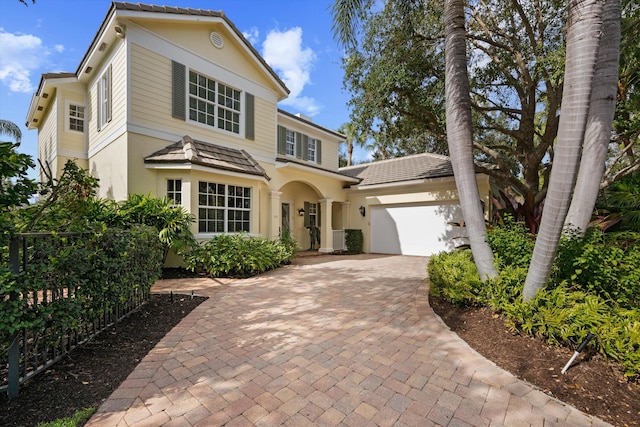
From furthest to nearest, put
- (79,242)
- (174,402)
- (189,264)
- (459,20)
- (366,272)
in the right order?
(366,272)
(189,264)
(459,20)
(79,242)
(174,402)

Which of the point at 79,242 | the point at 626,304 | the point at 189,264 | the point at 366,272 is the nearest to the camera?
the point at 79,242

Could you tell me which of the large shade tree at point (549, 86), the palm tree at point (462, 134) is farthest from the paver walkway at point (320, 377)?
→ the large shade tree at point (549, 86)

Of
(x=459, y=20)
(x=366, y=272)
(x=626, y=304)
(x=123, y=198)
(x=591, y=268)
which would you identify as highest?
(x=459, y=20)

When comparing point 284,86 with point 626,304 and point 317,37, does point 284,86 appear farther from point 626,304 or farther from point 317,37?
point 626,304

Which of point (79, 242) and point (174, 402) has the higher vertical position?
point (79, 242)

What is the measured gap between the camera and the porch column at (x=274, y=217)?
1112cm

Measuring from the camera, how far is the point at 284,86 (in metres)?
12.1

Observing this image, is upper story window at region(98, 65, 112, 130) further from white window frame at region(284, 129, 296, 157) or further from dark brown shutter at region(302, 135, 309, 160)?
dark brown shutter at region(302, 135, 309, 160)

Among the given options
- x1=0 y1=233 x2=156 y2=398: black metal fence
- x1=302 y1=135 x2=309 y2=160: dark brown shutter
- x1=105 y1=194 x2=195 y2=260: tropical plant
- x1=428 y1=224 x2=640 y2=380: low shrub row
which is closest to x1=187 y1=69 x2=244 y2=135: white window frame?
x1=105 y1=194 x2=195 y2=260: tropical plant

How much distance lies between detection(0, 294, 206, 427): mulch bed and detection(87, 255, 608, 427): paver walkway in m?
0.18

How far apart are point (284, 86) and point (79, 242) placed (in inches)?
417

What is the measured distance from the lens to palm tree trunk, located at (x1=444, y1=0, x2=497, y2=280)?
15.0 feet

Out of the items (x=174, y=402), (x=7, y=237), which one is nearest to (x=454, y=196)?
(x=174, y=402)

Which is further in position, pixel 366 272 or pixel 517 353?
pixel 366 272
